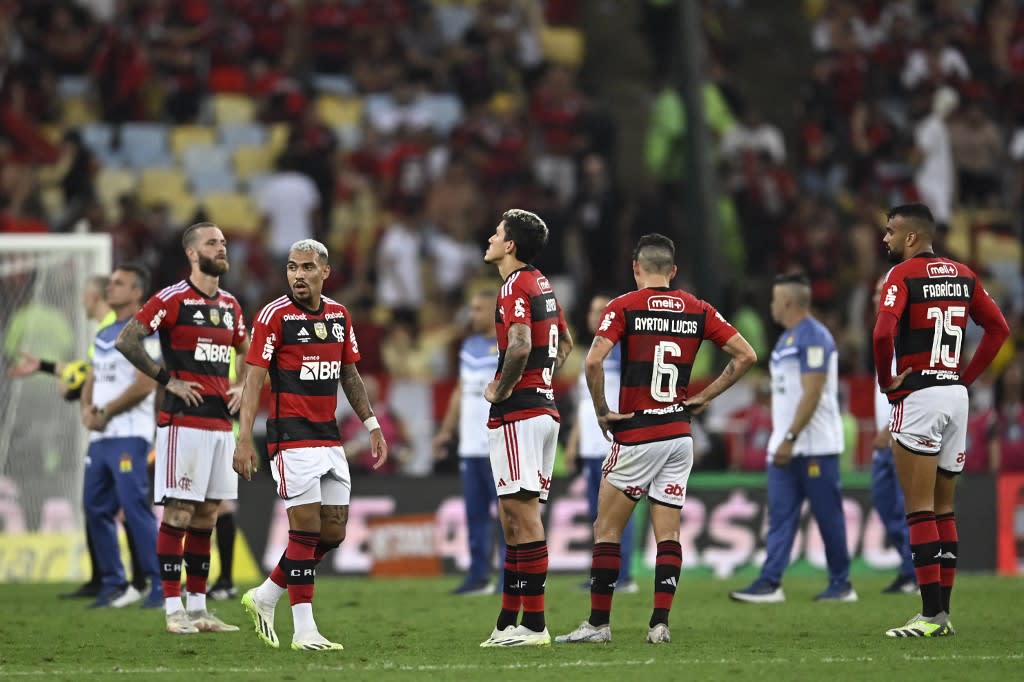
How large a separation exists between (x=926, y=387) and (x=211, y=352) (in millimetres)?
4882

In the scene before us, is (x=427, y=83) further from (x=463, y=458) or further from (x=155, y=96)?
(x=463, y=458)

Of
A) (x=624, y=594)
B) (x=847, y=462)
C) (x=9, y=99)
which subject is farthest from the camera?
(x=9, y=99)

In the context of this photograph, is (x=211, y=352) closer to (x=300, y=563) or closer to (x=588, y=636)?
(x=300, y=563)

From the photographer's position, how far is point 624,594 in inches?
608

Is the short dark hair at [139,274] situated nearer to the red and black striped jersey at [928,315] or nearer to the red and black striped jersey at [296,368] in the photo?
the red and black striped jersey at [296,368]

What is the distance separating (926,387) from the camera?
1114 cm

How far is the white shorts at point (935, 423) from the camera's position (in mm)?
11070

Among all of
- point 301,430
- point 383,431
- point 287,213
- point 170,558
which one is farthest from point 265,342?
point 287,213

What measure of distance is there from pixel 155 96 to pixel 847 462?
11557 mm

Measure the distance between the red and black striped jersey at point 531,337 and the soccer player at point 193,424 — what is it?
223 centimetres

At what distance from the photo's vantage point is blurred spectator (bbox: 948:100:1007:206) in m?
25.7

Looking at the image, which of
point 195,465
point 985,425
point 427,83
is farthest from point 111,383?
point 427,83

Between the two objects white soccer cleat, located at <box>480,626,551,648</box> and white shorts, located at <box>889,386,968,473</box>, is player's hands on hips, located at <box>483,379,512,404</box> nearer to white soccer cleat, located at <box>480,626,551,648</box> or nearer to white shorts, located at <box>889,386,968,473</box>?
white soccer cleat, located at <box>480,626,551,648</box>

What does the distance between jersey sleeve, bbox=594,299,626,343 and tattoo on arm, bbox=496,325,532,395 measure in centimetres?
57
